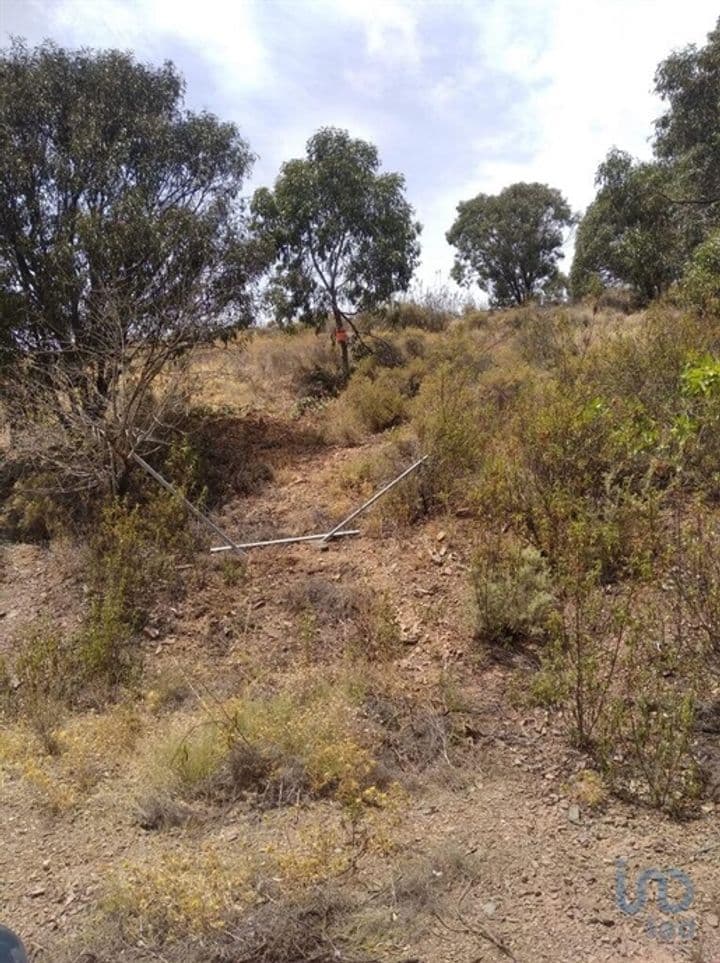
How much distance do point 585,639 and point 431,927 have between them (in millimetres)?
1896

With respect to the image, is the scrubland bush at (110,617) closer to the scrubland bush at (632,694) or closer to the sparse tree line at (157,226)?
the sparse tree line at (157,226)

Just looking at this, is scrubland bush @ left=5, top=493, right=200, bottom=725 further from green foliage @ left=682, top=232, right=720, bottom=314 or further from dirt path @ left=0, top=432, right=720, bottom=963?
green foliage @ left=682, top=232, right=720, bottom=314

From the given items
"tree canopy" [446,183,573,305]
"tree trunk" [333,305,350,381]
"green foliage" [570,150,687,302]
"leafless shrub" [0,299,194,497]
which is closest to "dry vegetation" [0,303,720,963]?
"leafless shrub" [0,299,194,497]

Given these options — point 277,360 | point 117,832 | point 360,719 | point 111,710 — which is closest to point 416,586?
point 360,719

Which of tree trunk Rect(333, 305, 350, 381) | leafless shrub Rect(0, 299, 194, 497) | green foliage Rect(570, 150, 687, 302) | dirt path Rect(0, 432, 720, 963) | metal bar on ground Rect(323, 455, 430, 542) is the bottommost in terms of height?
dirt path Rect(0, 432, 720, 963)

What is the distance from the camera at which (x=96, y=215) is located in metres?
9.21

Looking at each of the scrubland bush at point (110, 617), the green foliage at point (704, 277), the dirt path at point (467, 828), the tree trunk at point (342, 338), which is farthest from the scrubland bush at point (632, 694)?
the tree trunk at point (342, 338)

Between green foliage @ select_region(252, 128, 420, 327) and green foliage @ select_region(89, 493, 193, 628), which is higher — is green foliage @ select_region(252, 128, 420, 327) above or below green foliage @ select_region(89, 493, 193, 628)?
above

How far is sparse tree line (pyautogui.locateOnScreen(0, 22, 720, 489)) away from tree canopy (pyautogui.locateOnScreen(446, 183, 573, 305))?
9.29 meters

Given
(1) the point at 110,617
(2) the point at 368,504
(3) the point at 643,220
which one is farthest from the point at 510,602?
(3) the point at 643,220

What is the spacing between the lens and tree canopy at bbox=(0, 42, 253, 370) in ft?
29.8

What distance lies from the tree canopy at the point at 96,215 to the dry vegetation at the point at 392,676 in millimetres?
2371

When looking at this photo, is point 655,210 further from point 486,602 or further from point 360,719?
point 360,719

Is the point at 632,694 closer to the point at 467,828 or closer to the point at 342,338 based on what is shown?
the point at 467,828
